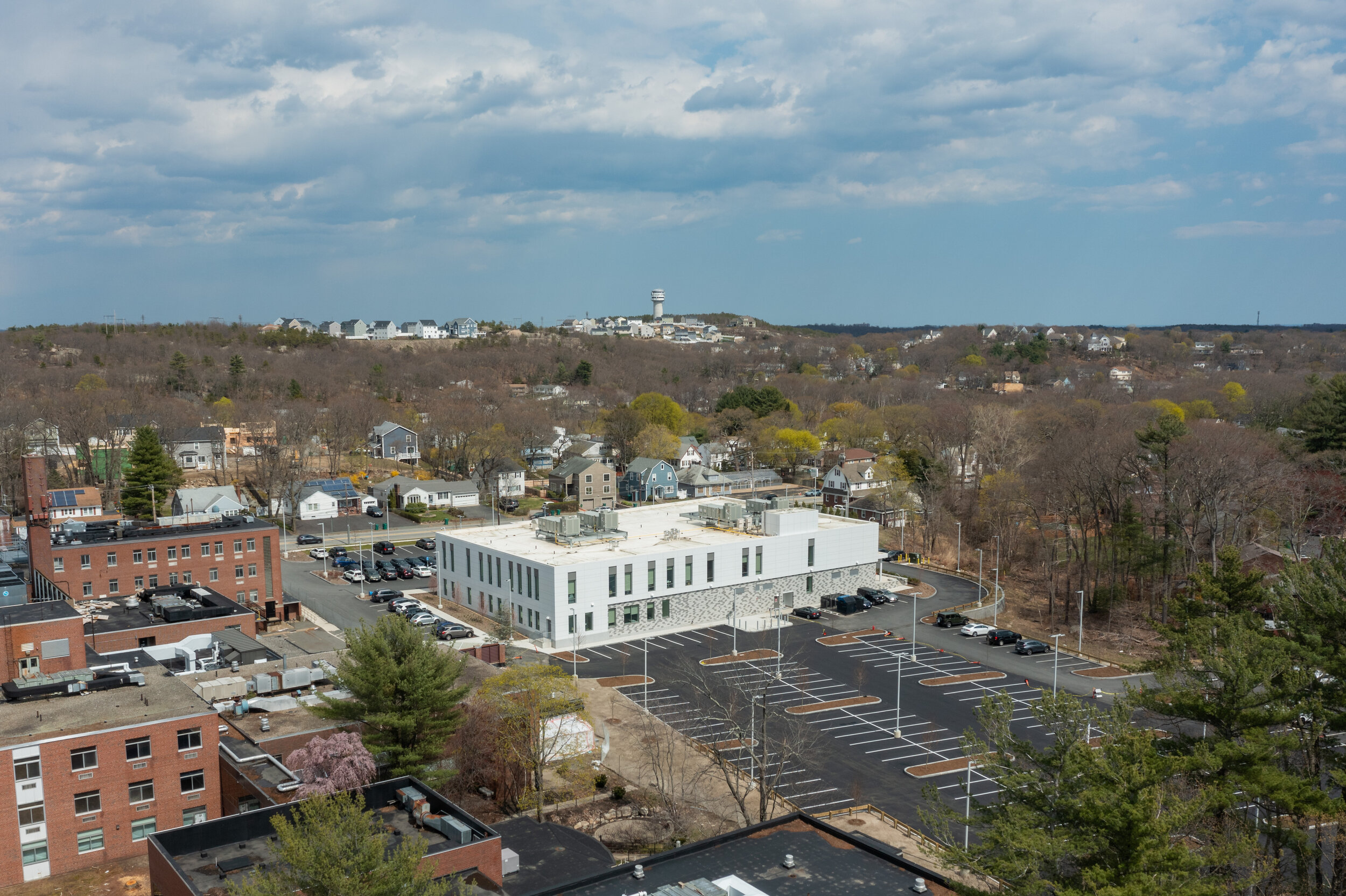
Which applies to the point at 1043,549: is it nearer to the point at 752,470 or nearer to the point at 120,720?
the point at 752,470

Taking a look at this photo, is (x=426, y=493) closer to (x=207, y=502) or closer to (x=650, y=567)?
(x=207, y=502)

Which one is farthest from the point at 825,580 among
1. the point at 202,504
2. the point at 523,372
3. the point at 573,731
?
the point at 523,372

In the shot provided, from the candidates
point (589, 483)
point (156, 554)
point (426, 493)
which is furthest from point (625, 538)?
point (426, 493)

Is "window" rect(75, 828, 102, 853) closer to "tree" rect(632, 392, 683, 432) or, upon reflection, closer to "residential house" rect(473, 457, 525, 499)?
"residential house" rect(473, 457, 525, 499)

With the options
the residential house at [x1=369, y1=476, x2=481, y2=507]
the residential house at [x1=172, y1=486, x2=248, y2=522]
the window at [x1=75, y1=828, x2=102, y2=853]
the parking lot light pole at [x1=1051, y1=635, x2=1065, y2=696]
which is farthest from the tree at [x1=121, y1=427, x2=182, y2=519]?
the parking lot light pole at [x1=1051, y1=635, x2=1065, y2=696]

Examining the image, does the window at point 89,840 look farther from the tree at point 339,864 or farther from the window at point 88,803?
the tree at point 339,864

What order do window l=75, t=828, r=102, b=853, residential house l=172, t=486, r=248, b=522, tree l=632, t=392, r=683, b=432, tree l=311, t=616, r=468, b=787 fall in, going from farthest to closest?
1. tree l=632, t=392, r=683, b=432
2. residential house l=172, t=486, r=248, b=522
3. tree l=311, t=616, r=468, b=787
4. window l=75, t=828, r=102, b=853
